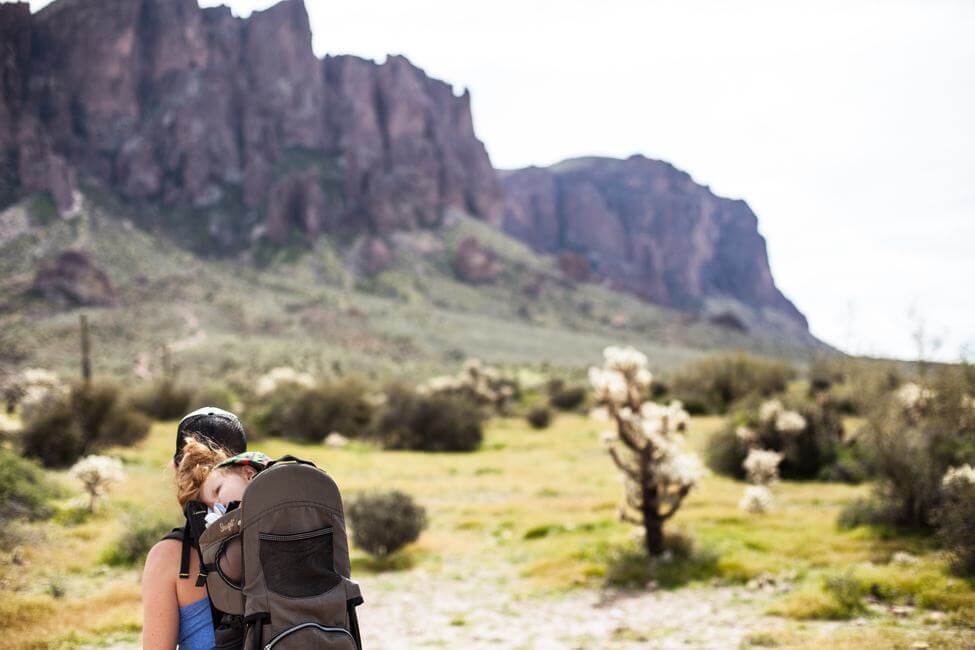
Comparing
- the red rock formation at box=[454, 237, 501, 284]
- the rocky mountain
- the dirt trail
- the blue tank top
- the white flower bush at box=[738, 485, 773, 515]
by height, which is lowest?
the dirt trail

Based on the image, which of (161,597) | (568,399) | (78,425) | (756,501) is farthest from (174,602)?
(568,399)

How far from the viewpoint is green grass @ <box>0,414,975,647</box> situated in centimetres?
791

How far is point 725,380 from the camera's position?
124ft

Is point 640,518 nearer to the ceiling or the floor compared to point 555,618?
nearer to the ceiling

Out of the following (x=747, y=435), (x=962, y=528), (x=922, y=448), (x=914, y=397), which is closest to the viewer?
(x=962, y=528)

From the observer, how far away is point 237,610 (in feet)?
9.08

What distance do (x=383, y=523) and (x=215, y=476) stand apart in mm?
9914

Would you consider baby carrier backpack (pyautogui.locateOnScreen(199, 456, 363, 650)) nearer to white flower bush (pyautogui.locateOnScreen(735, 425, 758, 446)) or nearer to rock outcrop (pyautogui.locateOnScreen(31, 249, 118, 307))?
white flower bush (pyautogui.locateOnScreen(735, 425, 758, 446))

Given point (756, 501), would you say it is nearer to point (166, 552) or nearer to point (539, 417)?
point (166, 552)

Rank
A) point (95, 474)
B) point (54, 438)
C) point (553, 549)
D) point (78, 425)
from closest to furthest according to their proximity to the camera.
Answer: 1. point (553, 549)
2. point (95, 474)
3. point (54, 438)
4. point (78, 425)

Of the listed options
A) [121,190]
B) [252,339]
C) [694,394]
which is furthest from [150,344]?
[121,190]

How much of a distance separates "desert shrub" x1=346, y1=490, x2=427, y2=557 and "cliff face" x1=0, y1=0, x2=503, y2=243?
289 ft

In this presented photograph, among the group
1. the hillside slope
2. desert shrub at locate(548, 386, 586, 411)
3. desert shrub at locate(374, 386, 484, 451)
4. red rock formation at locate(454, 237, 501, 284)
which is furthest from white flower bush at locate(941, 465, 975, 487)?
red rock formation at locate(454, 237, 501, 284)

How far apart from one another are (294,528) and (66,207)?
87540 millimetres
